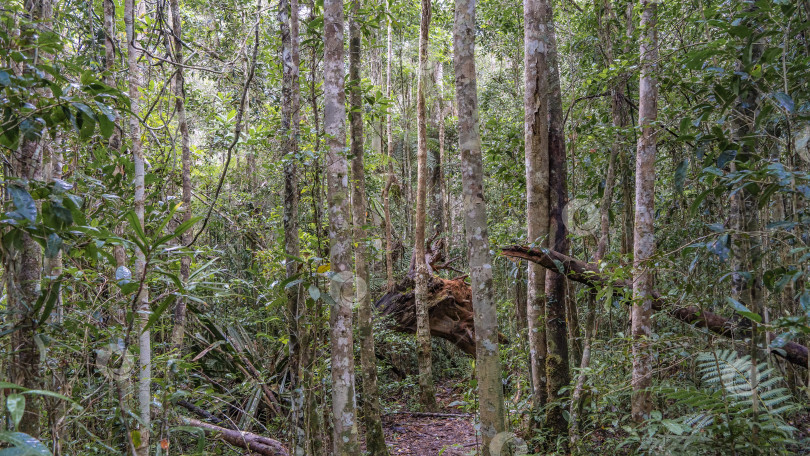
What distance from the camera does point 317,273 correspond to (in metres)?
3.53

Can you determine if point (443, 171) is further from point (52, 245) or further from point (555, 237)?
point (52, 245)

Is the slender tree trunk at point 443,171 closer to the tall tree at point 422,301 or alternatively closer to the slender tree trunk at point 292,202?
the tall tree at point 422,301

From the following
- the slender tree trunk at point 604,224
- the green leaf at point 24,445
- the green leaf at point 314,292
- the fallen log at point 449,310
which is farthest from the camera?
the fallen log at point 449,310

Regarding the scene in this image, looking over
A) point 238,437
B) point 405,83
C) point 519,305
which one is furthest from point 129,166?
point 405,83

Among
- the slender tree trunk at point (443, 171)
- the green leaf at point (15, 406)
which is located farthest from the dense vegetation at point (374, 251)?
the slender tree trunk at point (443, 171)

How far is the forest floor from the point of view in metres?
6.17

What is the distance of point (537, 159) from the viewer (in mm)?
4836

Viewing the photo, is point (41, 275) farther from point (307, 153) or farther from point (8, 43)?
point (307, 153)

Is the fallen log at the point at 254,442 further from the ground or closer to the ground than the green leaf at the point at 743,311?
closer to the ground

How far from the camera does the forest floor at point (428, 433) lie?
6.17 m

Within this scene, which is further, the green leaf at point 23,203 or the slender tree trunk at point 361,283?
the slender tree trunk at point 361,283

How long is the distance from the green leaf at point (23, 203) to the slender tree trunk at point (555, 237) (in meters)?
4.12

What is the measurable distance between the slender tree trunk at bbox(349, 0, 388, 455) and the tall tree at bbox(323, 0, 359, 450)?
3.62 feet

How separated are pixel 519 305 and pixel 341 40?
562cm
